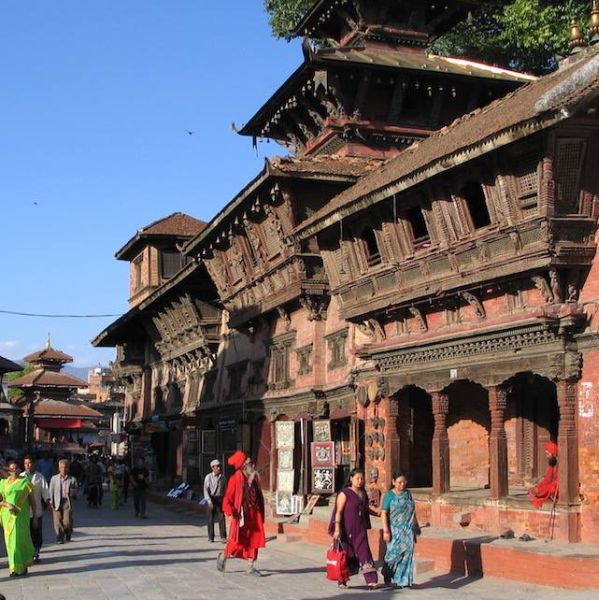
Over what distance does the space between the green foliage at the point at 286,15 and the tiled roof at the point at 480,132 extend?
16.4m

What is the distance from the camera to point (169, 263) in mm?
47875

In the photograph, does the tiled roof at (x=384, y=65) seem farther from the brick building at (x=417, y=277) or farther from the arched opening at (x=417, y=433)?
the arched opening at (x=417, y=433)

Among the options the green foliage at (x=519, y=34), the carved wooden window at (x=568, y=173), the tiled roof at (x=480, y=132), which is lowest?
the carved wooden window at (x=568, y=173)

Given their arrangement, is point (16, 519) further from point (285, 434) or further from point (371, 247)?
point (285, 434)

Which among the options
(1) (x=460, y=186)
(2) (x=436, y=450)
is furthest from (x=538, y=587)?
(1) (x=460, y=186)

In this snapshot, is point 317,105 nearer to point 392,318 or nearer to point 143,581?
point 392,318

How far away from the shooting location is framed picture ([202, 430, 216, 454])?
32.9 m

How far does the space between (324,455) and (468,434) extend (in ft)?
12.9

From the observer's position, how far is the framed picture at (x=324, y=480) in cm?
2203

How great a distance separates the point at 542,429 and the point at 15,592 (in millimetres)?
9578

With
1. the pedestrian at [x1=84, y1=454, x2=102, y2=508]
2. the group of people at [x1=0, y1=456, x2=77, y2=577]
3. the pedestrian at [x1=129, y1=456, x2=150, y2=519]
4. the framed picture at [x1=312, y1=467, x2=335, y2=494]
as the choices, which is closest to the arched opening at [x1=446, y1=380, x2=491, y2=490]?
the framed picture at [x1=312, y1=467, x2=335, y2=494]

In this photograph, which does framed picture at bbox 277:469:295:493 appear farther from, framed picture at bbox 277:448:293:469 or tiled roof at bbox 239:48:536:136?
tiled roof at bbox 239:48:536:136

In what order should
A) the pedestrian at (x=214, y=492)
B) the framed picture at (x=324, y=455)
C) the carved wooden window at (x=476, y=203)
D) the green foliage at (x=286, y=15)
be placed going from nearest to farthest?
1. the carved wooden window at (x=476, y=203)
2. the pedestrian at (x=214, y=492)
3. the framed picture at (x=324, y=455)
4. the green foliage at (x=286, y=15)

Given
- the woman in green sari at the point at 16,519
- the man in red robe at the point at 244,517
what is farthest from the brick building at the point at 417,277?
the woman in green sari at the point at 16,519
